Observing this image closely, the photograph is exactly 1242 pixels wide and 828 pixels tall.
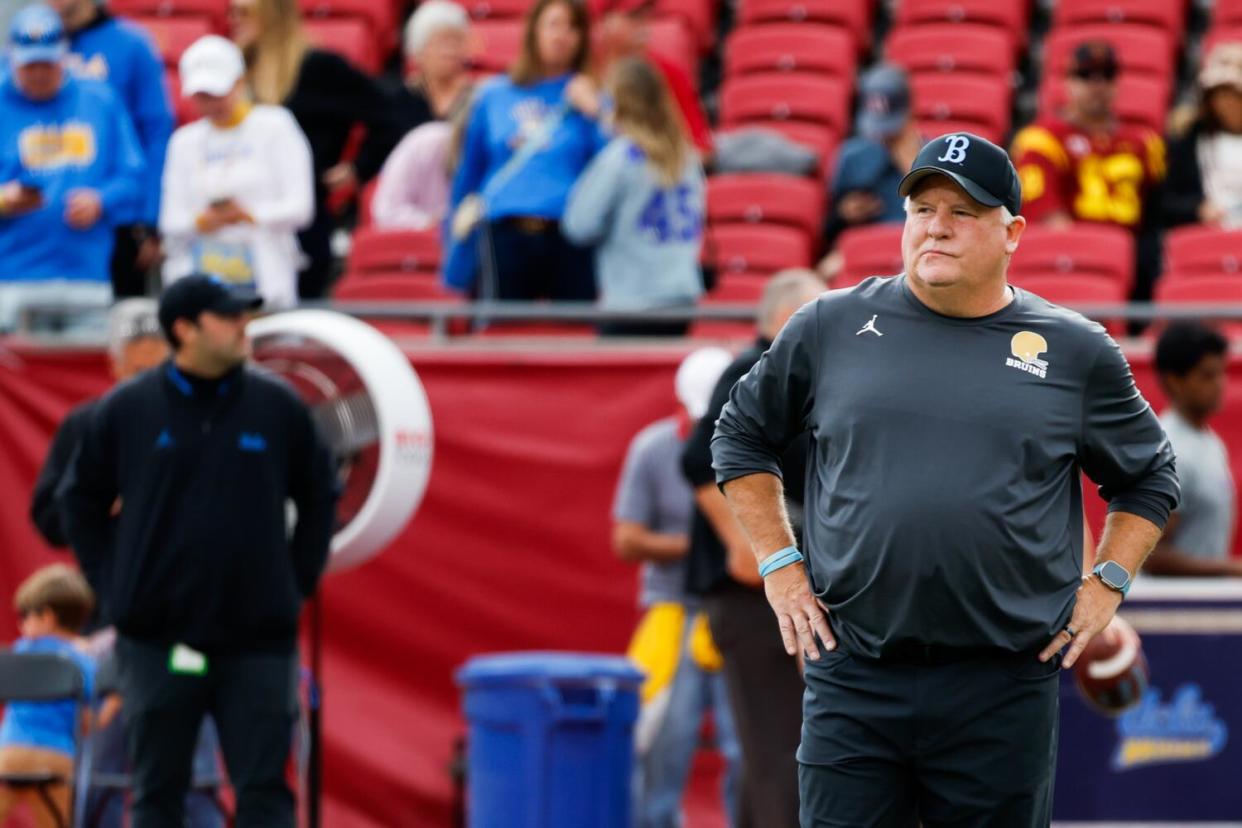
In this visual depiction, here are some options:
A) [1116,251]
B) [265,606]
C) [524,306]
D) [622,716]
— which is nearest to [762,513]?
[265,606]

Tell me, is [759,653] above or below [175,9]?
below

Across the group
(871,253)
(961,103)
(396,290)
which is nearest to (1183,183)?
(871,253)

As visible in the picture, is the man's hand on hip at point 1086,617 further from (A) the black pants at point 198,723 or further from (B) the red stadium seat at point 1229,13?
(B) the red stadium seat at point 1229,13

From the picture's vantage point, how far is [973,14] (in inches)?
555

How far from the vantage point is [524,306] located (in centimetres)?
967

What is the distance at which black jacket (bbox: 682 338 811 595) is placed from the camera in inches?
268

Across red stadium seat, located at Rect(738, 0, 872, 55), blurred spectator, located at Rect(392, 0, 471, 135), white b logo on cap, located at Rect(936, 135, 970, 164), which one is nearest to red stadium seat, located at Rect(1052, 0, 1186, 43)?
red stadium seat, located at Rect(738, 0, 872, 55)

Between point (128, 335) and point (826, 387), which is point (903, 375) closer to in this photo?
point (826, 387)

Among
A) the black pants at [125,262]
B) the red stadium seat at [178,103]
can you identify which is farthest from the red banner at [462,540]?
the red stadium seat at [178,103]

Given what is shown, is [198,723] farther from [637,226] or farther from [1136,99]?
[1136,99]

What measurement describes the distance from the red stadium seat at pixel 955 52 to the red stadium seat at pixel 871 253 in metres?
3.32

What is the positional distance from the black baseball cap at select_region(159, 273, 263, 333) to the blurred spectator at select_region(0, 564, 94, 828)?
127 cm

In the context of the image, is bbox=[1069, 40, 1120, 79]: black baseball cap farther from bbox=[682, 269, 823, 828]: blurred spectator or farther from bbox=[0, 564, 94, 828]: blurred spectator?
bbox=[0, 564, 94, 828]: blurred spectator

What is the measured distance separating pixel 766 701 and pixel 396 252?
185 inches
